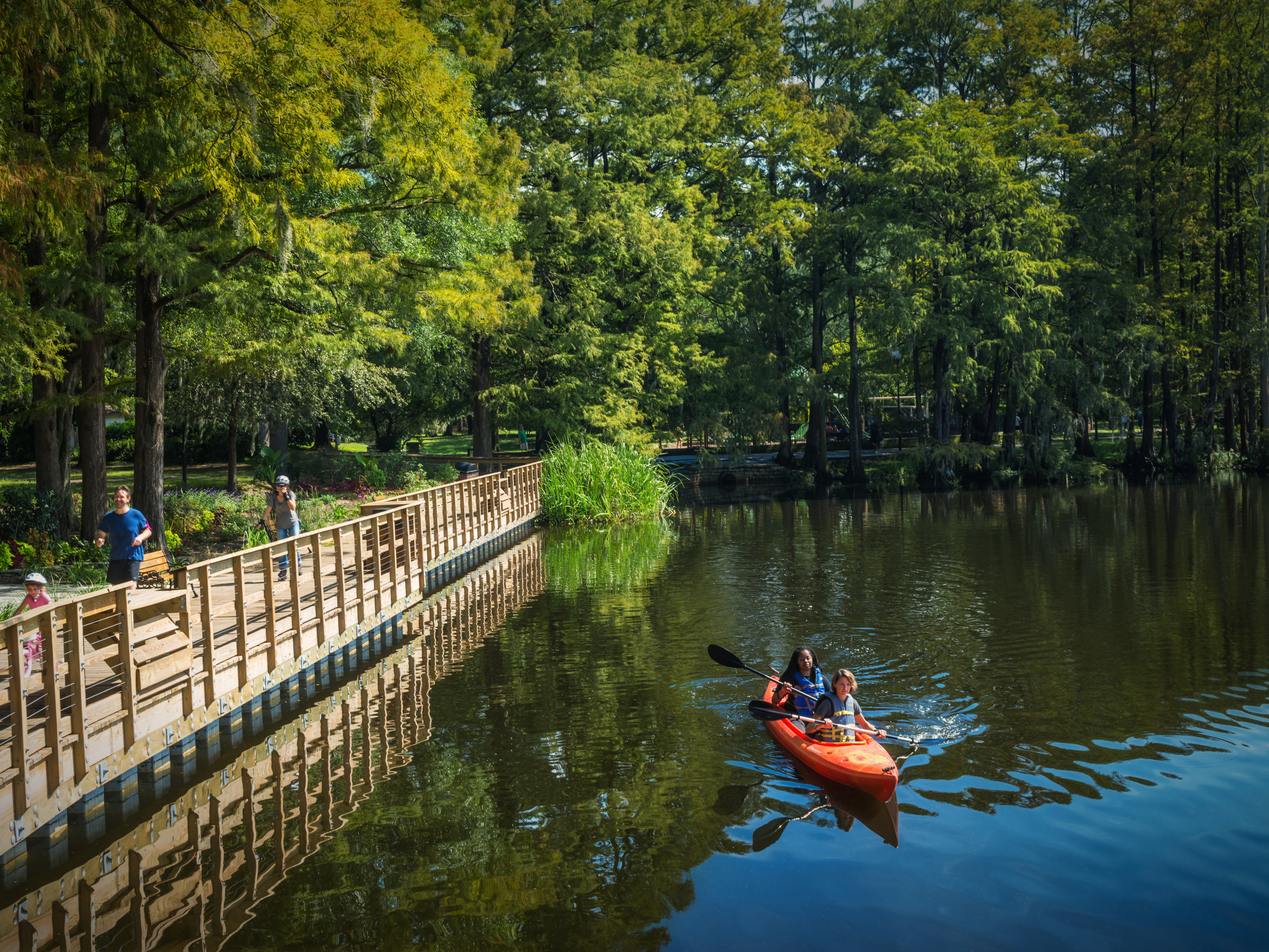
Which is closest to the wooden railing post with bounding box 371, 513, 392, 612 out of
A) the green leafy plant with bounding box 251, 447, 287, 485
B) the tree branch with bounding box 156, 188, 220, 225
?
the tree branch with bounding box 156, 188, 220, 225

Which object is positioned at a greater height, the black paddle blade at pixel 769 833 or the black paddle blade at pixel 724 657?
the black paddle blade at pixel 724 657

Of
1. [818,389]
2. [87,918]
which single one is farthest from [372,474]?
[87,918]

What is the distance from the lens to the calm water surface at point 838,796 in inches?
268

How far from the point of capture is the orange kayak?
8.66 m

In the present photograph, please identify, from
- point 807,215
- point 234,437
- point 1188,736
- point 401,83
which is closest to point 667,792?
point 1188,736

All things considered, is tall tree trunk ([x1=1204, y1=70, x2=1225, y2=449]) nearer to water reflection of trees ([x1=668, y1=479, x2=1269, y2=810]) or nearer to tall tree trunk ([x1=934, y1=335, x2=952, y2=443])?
tall tree trunk ([x1=934, y1=335, x2=952, y2=443])

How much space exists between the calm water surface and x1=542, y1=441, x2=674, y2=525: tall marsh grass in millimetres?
12095

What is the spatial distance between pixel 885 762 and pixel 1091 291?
3899cm

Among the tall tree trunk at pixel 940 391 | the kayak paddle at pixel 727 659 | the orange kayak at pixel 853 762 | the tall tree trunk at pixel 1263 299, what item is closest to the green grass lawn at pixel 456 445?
the tall tree trunk at pixel 940 391

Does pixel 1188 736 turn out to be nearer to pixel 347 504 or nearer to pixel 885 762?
pixel 885 762

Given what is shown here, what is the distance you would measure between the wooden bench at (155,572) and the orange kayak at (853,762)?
7.42 metres

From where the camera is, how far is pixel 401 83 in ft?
50.6

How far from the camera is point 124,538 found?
39.8 ft

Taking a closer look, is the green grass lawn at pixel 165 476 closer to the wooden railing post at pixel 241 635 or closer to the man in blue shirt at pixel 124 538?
the man in blue shirt at pixel 124 538
